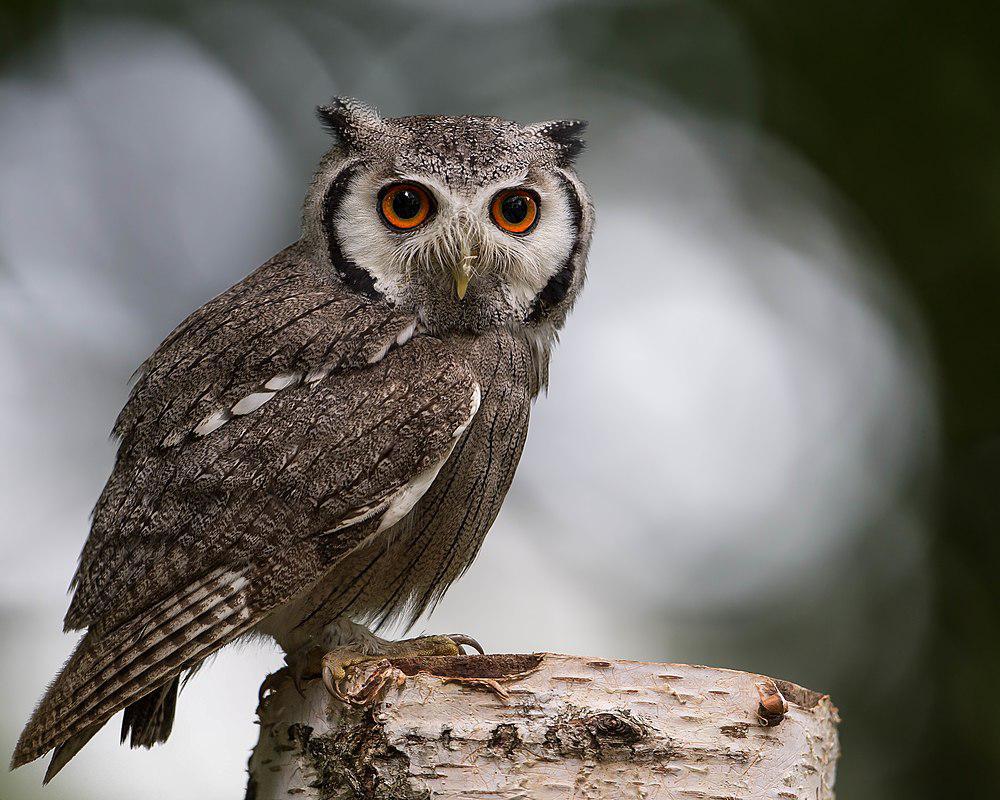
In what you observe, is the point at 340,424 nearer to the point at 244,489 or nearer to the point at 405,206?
the point at 244,489

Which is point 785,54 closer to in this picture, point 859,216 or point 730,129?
point 730,129

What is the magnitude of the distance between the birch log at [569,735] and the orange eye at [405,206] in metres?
0.89

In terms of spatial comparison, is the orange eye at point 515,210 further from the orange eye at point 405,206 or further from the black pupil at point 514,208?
the orange eye at point 405,206

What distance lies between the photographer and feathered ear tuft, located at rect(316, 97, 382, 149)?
218 centimetres

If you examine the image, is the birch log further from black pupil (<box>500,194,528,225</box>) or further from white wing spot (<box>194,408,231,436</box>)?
black pupil (<box>500,194,528,225</box>)

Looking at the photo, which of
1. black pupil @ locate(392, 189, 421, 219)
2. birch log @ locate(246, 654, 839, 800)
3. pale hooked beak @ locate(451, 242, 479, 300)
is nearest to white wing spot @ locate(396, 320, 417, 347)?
pale hooked beak @ locate(451, 242, 479, 300)

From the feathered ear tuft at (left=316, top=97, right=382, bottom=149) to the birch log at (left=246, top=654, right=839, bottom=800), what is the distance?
113 centimetres

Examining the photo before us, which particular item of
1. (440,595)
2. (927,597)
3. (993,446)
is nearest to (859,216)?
(993,446)

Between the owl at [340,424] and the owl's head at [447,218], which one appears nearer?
the owl at [340,424]

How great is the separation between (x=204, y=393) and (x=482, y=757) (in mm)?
912

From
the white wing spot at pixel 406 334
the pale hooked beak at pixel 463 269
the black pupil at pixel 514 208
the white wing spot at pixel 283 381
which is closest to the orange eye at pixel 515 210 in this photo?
the black pupil at pixel 514 208

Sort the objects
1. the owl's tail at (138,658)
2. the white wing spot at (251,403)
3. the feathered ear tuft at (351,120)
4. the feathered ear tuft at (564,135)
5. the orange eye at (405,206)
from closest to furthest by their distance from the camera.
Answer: the owl's tail at (138,658) < the white wing spot at (251,403) < the orange eye at (405,206) < the feathered ear tuft at (351,120) < the feathered ear tuft at (564,135)

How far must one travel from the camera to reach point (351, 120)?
220cm

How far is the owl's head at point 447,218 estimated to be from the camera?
2.05 metres
